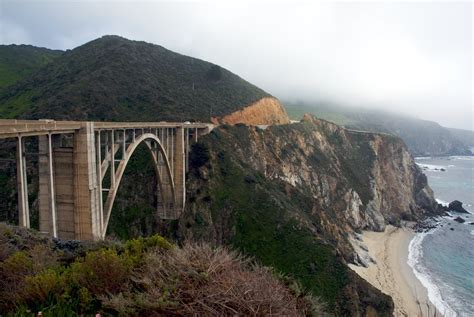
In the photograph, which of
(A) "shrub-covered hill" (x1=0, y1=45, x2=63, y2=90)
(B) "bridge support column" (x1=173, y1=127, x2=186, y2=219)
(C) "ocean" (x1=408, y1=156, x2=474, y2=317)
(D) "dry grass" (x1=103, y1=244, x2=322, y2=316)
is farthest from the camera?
(A) "shrub-covered hill" (x1=0, y1=45, x2=63, y2=90)

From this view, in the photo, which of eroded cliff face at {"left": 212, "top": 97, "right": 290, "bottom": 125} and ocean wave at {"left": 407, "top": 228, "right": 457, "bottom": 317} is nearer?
ocean wave at {"left": 407, "top": 228, "right": 457, "bottom": 317}

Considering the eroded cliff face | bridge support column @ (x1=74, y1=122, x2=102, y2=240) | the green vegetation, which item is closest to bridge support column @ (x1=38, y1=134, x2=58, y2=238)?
bridge support column @ (x1=74, y1=122, x2=102, y2=240)

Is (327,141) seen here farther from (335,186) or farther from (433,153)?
(433,153)

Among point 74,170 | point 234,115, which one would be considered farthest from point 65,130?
point 234,115

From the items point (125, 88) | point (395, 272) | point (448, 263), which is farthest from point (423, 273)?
point (125, 88)

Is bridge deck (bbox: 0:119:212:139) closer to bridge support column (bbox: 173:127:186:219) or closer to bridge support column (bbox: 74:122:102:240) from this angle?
bridge support column (bbox: 74:122:102:240)

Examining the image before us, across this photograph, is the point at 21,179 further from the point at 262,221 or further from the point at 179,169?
the point at 262,221

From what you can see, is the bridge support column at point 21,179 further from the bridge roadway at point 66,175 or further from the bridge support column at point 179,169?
the bridge support column at point 179,169
